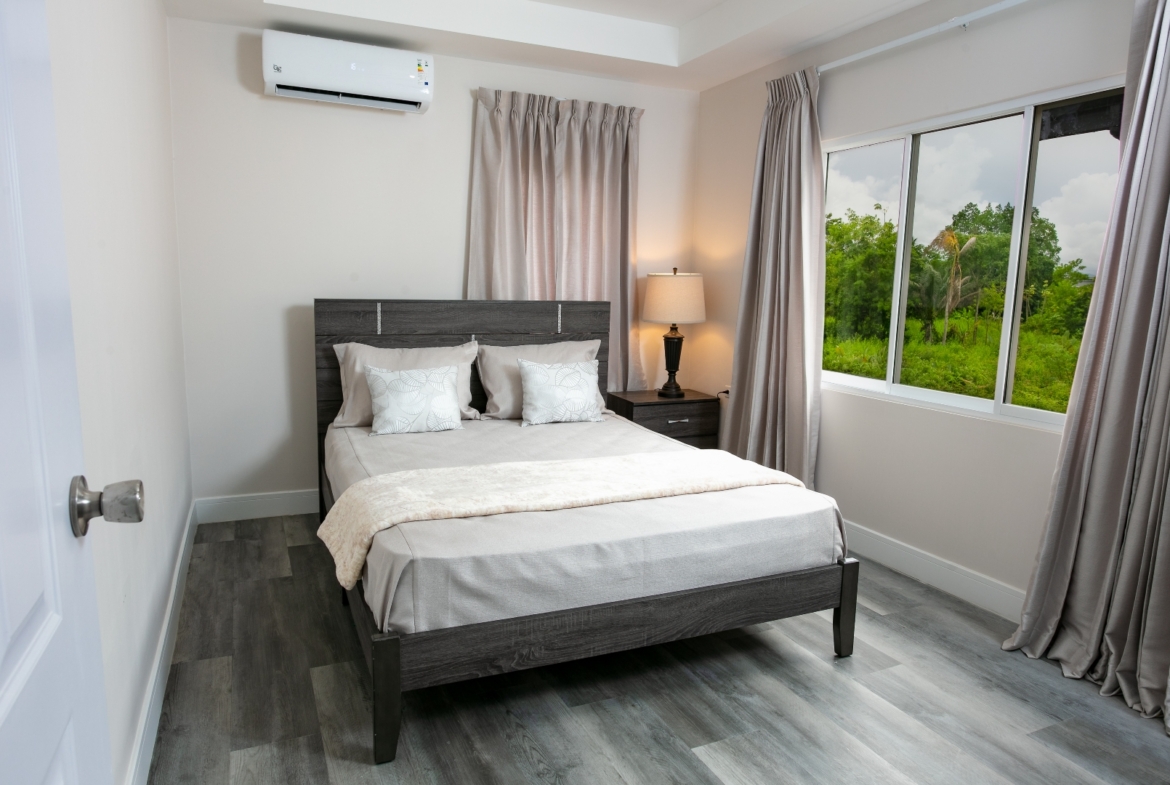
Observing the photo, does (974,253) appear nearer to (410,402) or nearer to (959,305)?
(959,305)

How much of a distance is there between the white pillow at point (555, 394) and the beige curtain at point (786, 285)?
0.92 m

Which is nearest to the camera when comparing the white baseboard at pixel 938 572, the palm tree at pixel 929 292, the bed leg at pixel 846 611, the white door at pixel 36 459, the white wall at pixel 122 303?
the white door at pixel 36 459

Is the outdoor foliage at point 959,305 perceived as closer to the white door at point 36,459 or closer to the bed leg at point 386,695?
the bed leg at point 386,695

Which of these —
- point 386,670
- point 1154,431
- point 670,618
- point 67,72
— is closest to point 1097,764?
point 1154,431

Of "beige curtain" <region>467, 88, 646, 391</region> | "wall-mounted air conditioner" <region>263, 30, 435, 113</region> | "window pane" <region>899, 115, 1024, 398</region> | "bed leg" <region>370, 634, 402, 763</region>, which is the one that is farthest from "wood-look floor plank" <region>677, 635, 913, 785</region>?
"wall-mounted air conditioner" <region>263, 30, 435, 113</region>

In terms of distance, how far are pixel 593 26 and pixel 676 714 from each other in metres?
3.34

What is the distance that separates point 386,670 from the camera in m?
1.94

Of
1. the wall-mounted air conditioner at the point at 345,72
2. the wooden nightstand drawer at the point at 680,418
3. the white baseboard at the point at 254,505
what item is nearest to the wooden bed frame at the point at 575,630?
the white baseboard at the point at 254,505

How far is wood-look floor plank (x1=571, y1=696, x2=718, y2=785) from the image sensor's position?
78.4 inches

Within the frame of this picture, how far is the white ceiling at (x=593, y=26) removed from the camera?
3.37 metres

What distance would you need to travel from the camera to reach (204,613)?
2861mm

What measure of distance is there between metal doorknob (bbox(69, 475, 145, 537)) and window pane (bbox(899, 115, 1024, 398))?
319 cm

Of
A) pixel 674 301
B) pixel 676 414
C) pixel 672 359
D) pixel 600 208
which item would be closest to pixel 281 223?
pixel 600 208

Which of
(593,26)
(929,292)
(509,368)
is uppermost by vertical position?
(593,26)
